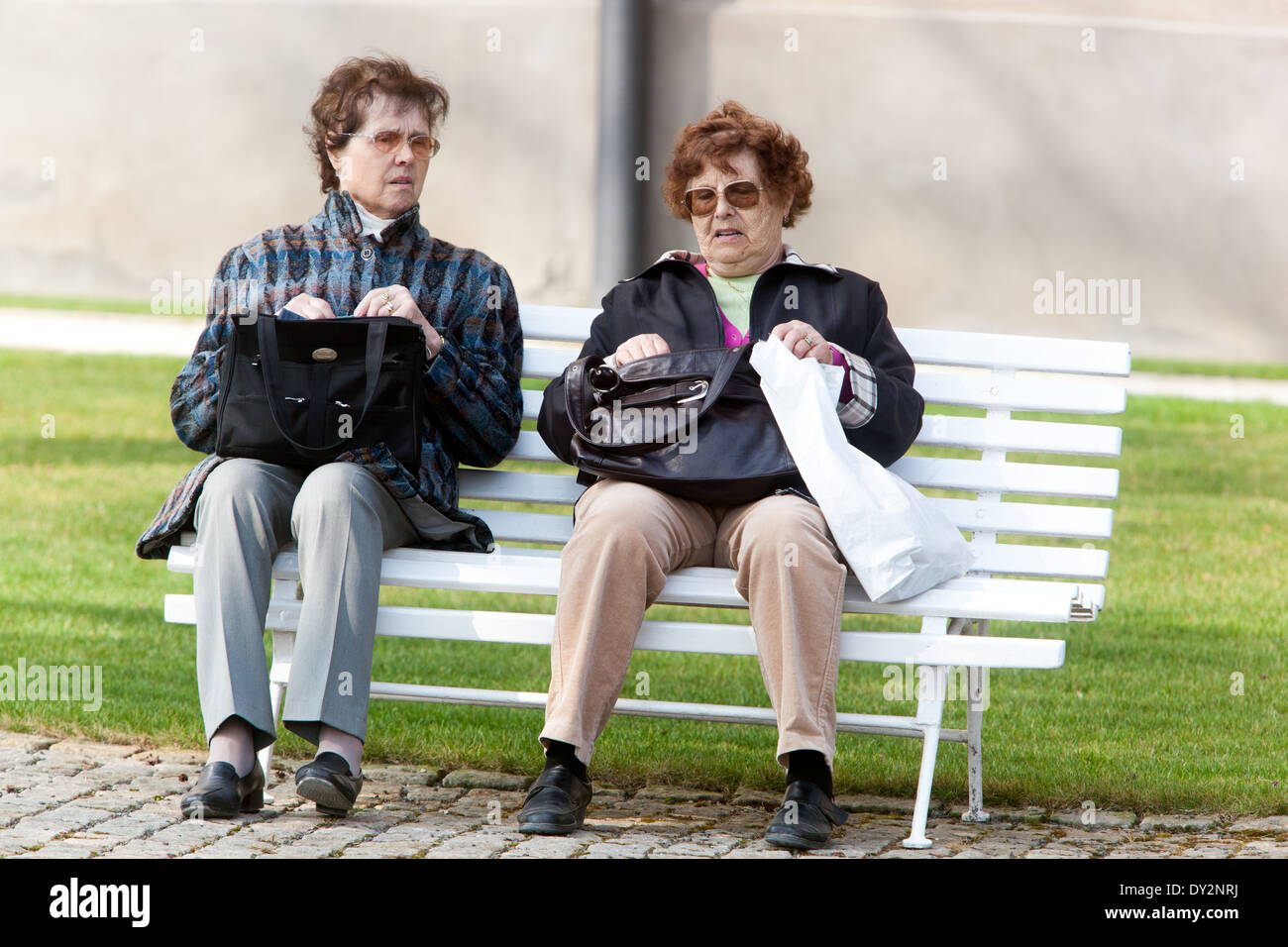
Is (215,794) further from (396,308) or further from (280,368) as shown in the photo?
(396,308)

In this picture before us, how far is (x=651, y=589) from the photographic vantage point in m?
3.44

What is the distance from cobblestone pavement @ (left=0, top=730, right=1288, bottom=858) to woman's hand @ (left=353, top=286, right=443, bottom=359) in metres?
1.05

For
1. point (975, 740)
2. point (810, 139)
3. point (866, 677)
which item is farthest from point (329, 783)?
point (810, 139)

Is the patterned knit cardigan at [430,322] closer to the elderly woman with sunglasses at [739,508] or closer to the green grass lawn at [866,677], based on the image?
the elderly woman with sunglasses at [739,508]

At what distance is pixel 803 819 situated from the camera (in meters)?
3.27

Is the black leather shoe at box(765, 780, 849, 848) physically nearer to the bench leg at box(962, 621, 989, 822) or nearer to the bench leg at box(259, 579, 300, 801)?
the bench leg at box(962, 621, 989, 822)

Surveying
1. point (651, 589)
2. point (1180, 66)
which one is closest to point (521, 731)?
point (651, 589)

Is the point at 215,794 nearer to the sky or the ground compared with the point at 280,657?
nearer to the ground

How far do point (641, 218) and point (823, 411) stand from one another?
12692 millimetres

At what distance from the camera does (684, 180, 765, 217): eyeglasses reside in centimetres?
388

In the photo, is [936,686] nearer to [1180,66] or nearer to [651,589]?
[651,589]

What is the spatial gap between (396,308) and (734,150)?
90 cm

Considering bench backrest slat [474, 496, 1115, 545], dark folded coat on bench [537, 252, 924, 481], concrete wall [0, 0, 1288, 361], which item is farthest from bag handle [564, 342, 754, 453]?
concrete wall [0, 0, 1288, 361]
